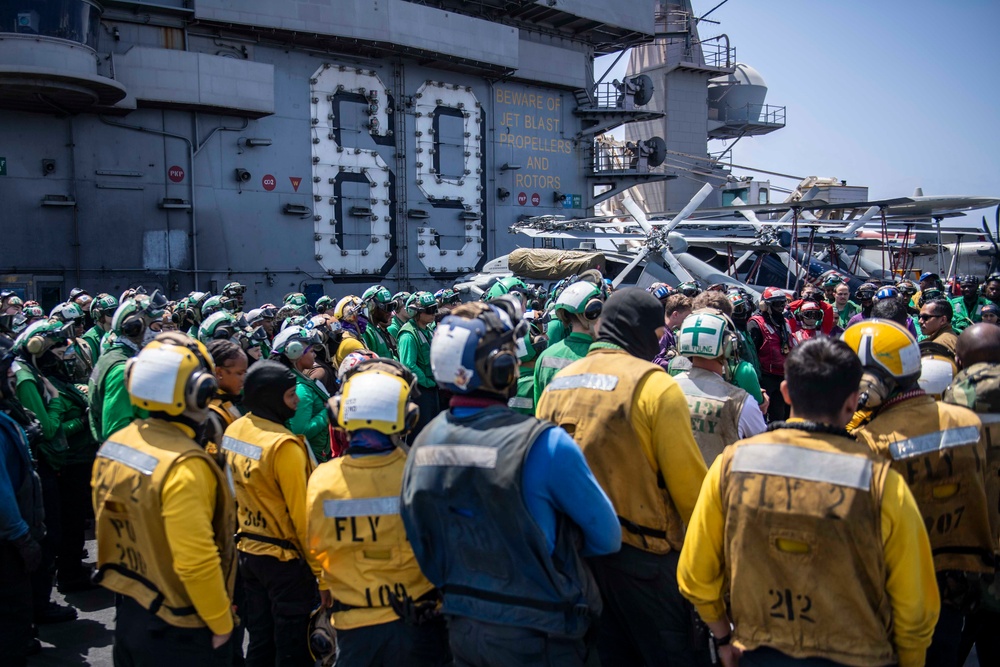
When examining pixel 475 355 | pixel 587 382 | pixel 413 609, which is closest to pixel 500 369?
pixel 475 355

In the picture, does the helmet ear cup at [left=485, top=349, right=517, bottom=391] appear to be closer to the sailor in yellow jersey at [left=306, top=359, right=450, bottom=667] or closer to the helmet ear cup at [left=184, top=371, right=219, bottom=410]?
the sailor in yellow jersey at [left=306, top=359, right=450, bottom=667]

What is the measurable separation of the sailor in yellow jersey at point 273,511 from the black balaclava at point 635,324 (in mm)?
1630

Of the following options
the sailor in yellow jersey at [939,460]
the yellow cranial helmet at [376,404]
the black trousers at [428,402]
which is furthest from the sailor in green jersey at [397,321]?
the sailor in yellow jersey at [939,460]

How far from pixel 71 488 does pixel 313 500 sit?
451cm

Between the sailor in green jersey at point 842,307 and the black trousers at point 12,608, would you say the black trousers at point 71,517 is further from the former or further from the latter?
the sailor in green jersey at point 842,307

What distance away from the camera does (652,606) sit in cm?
335

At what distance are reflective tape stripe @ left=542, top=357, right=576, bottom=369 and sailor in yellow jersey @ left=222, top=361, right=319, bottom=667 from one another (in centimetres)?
176

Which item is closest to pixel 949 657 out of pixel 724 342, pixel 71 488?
pixel 724 342

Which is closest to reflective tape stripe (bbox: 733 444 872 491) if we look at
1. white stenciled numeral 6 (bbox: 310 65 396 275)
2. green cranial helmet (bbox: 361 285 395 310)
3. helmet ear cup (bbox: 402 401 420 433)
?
helmet ear cup (bbox: 402 401 420 433)

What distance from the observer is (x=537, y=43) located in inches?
874

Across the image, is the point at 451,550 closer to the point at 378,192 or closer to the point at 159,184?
the point at 159,184

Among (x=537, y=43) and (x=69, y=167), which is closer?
(x=69, y=167)

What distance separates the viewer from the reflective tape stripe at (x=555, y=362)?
492 centimetres

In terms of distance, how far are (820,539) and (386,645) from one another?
173 cm
